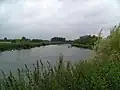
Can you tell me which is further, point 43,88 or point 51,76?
point 51,76

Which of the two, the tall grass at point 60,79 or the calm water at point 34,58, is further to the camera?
the calm water at point 34,58

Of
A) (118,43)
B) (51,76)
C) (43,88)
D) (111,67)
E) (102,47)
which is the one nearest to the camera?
(43,88)

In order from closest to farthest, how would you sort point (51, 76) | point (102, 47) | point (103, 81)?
point (51, 76)
point (103, 81)
point (102, 47)

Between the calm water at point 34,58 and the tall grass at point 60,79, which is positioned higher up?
the tall grass at point 60,79

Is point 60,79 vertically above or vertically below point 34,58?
above

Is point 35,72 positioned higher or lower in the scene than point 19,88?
higher

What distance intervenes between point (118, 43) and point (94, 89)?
196 inches

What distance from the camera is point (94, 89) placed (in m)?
4.82

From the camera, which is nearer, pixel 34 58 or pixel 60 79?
pixel 60 79

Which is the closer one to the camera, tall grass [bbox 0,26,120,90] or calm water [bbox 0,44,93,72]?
tall grass [bbox 0,26,120,90]

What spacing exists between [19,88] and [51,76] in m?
0.64

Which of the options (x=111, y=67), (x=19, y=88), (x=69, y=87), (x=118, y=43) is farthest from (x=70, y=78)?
(x=118, y=43)

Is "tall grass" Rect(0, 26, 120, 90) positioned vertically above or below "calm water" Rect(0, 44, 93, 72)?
above

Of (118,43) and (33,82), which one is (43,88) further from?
(118,43)
